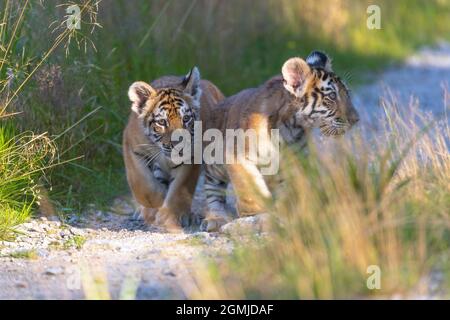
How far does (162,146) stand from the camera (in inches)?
303

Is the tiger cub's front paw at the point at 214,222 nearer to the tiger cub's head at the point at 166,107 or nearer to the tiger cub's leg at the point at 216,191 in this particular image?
the tiger cub's leg at the point at 216,191

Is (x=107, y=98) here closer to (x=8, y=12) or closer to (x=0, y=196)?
(x=8, y=12)

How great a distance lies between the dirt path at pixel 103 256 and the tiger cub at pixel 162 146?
0.23 m

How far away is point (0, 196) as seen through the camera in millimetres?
7285

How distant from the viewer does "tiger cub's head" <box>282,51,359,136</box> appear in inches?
287

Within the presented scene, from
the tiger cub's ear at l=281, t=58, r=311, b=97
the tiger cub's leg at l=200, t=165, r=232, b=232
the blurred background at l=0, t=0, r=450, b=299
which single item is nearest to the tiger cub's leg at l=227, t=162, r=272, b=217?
the tiger cub's leg at l=200, t=165, r=232, b=232

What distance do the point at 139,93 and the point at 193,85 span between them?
16.5 inches

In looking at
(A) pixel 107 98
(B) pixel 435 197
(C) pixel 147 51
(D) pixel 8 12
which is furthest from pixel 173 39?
(B) pixel 435 197

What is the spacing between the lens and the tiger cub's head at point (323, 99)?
23.9 ft

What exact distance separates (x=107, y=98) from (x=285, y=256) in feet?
13.0

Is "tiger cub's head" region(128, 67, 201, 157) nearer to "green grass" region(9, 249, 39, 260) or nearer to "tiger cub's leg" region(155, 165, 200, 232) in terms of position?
"tiger cub's leg" region(155, 165, 200, 232)

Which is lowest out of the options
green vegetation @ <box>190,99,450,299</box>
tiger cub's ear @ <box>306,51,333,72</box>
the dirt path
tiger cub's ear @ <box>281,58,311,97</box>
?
the dirt path

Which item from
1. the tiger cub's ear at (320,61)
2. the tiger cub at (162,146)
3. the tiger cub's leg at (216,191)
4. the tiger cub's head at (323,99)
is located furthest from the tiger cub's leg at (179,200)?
the tiger cub's ear at (320,61)

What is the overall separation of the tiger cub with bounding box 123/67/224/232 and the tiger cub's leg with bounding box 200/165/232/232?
0.11 meters
